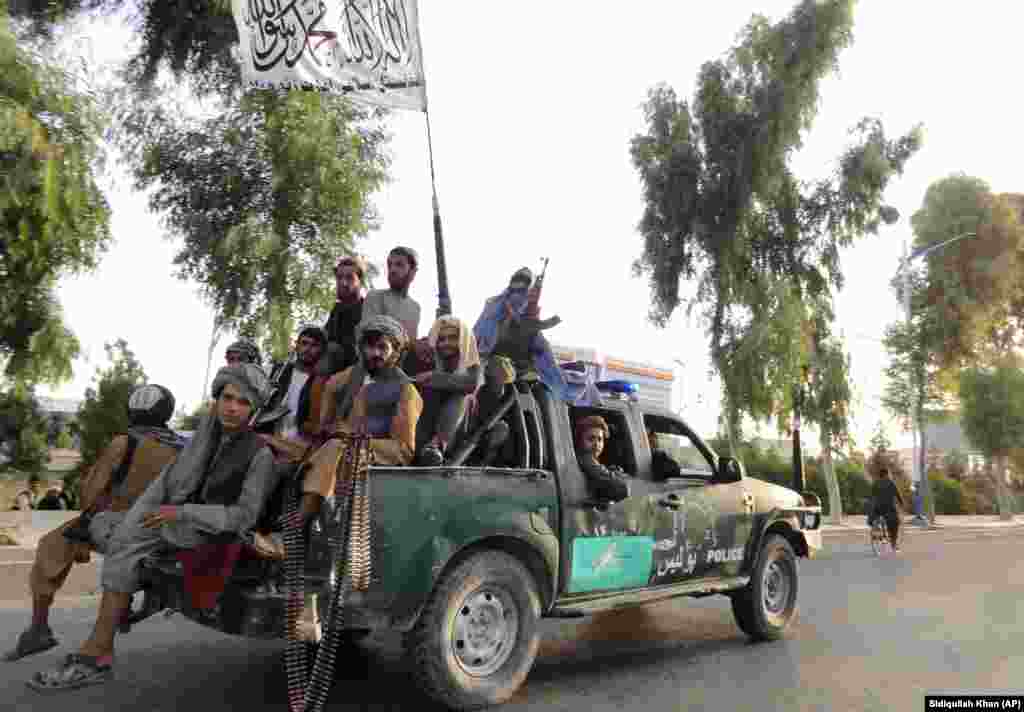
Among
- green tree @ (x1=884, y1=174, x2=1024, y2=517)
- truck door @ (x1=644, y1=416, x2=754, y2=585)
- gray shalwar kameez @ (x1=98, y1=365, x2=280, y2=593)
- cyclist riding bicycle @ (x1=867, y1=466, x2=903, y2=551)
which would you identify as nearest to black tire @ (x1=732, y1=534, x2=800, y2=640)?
truck door @ (x1=644, y1=416, x2=754, y2=585)

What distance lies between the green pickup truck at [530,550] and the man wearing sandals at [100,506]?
1.93 feet

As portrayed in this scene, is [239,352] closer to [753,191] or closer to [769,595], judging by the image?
[769,595]

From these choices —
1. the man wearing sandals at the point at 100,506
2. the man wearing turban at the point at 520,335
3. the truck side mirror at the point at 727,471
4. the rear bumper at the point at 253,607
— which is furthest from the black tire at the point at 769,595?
the man wearing sandals at the point at 100,506

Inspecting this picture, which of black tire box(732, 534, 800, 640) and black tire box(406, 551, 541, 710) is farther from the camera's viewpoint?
black tire box(732, 534, 800, 640)

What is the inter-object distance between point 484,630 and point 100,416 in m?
13.8

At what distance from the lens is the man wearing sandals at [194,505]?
4082mm

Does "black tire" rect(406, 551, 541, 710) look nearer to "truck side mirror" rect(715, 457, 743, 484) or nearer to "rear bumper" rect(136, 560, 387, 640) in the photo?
"rear bumper" rect(136, 560, 387, 640)

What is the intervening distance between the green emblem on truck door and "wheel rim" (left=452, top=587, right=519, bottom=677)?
1.87 ft

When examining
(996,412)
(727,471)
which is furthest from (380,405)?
(996,412)

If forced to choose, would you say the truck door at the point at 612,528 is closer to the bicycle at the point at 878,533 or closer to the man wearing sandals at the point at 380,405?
the man wearing sandals at the point at 380,405

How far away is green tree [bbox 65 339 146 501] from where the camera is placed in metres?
16.1

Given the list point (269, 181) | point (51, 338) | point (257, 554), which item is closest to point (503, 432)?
point (257, 554)

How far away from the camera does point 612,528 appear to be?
5.47 metres

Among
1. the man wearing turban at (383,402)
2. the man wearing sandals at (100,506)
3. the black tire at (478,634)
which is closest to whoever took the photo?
the black tire at (478,634)
